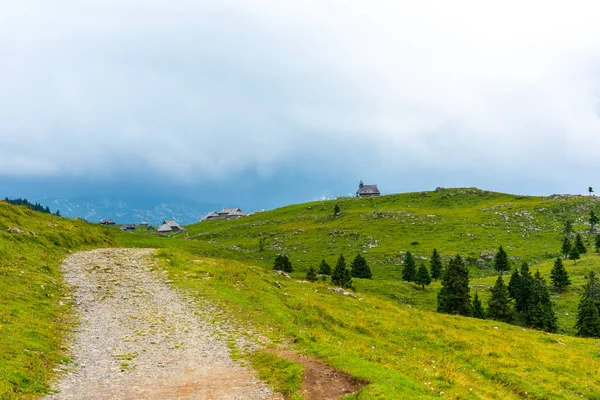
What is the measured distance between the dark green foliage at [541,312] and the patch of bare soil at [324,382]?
63859 millimetres

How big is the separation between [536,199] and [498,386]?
187 metres

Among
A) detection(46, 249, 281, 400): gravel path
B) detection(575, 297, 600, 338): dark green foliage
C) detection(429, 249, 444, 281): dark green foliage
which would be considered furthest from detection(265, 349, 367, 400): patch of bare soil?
detection(429, 249, 444, 281): dark green foliage

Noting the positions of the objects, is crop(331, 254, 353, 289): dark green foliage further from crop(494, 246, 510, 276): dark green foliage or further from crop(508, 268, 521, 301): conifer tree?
crop(494, 246, 510, 276): dark green foliage

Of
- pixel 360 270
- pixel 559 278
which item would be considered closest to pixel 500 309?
pixel 559 278

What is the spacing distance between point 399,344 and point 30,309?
26674 millimetres

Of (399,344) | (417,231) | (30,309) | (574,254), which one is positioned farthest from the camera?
(417,231)

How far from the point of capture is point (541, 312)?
68938 mm

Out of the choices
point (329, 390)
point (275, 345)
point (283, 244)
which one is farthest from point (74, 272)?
point (283, 244)

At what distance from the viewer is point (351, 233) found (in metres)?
151

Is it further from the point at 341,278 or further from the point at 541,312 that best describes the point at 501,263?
the point at 341,278

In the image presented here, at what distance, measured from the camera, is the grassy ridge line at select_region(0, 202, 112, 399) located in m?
15.7

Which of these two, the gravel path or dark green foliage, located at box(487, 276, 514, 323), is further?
dark green foliage, located at box(487, 276, 514, 323)

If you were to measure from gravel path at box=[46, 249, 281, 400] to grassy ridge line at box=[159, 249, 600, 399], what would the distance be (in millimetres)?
3863

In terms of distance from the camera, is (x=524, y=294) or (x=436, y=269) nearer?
(x=524, y=294)
